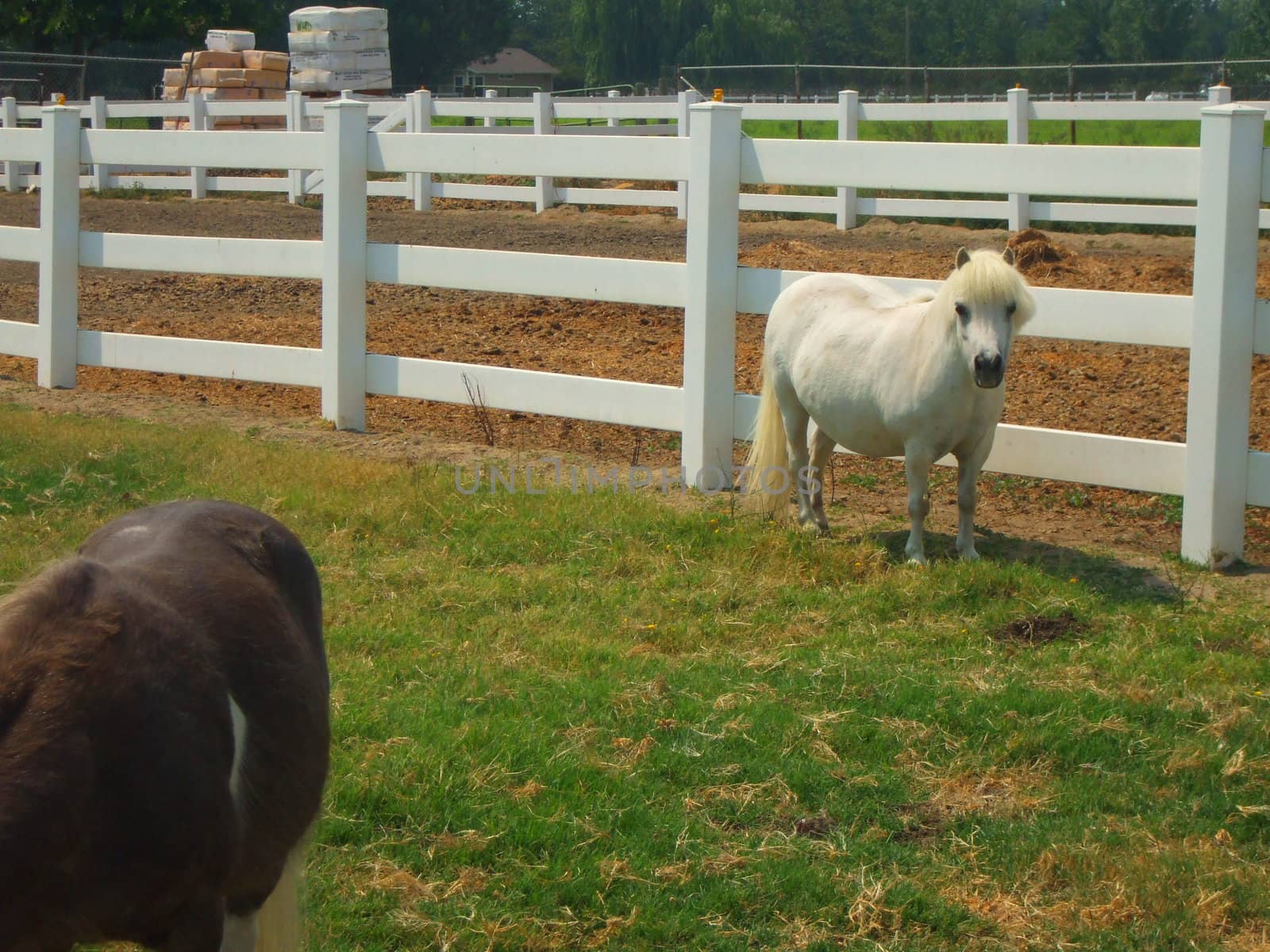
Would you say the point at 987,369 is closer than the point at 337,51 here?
Yes

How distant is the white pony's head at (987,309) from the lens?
16.4 ft

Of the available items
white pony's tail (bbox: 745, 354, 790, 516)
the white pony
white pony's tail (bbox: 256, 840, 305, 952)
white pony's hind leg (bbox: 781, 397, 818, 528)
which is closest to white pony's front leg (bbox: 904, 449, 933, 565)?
the white pony

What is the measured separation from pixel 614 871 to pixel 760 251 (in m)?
9.22

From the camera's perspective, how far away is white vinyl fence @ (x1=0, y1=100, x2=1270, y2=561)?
17.9 feet

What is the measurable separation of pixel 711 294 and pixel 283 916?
14.6 ft

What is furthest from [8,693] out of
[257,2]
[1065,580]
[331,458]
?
[257,2]

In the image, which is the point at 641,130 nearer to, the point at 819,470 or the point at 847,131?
the point at 847,131

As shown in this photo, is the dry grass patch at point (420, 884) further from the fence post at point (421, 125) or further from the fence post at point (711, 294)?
the fence post at point (421, 125)

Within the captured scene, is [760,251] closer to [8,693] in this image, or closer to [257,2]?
[8,693]

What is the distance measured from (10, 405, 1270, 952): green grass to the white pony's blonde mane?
3.33ft

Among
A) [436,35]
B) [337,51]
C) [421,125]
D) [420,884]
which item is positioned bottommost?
[420,884]

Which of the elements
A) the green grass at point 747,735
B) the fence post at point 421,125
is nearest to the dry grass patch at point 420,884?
the green grass at point 747,735

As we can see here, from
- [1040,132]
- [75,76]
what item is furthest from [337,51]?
[1040,132]

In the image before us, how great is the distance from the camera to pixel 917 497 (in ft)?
18.2
